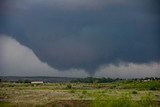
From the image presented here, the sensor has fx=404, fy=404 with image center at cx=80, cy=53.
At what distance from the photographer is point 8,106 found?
61906mm

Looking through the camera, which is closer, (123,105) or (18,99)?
(123,105)

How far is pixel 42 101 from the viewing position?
66.1 meters

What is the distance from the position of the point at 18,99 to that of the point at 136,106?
91.7 feet

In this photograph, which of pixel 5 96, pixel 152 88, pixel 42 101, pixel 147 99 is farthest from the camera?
pixel 152 88

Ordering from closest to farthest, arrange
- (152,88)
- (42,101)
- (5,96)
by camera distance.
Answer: (42,101)
(5,96)
(152,88)

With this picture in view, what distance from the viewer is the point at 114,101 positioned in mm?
46938

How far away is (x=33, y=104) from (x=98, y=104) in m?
18.8

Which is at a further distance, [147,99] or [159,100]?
[159,100]

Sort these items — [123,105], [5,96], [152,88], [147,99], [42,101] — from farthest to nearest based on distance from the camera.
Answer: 1. [152,88]
2. [5,96]
3. [42,101]
4. [147,99]
5. [123,105]

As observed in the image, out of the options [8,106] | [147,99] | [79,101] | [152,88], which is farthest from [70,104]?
[152,88]

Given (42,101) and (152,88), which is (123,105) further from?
(152,88)

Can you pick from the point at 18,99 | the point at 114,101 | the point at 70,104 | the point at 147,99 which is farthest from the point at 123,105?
the point at 18,99

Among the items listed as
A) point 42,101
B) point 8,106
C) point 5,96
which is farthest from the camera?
point 5,96

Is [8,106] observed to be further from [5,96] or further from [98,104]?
[98,104]
